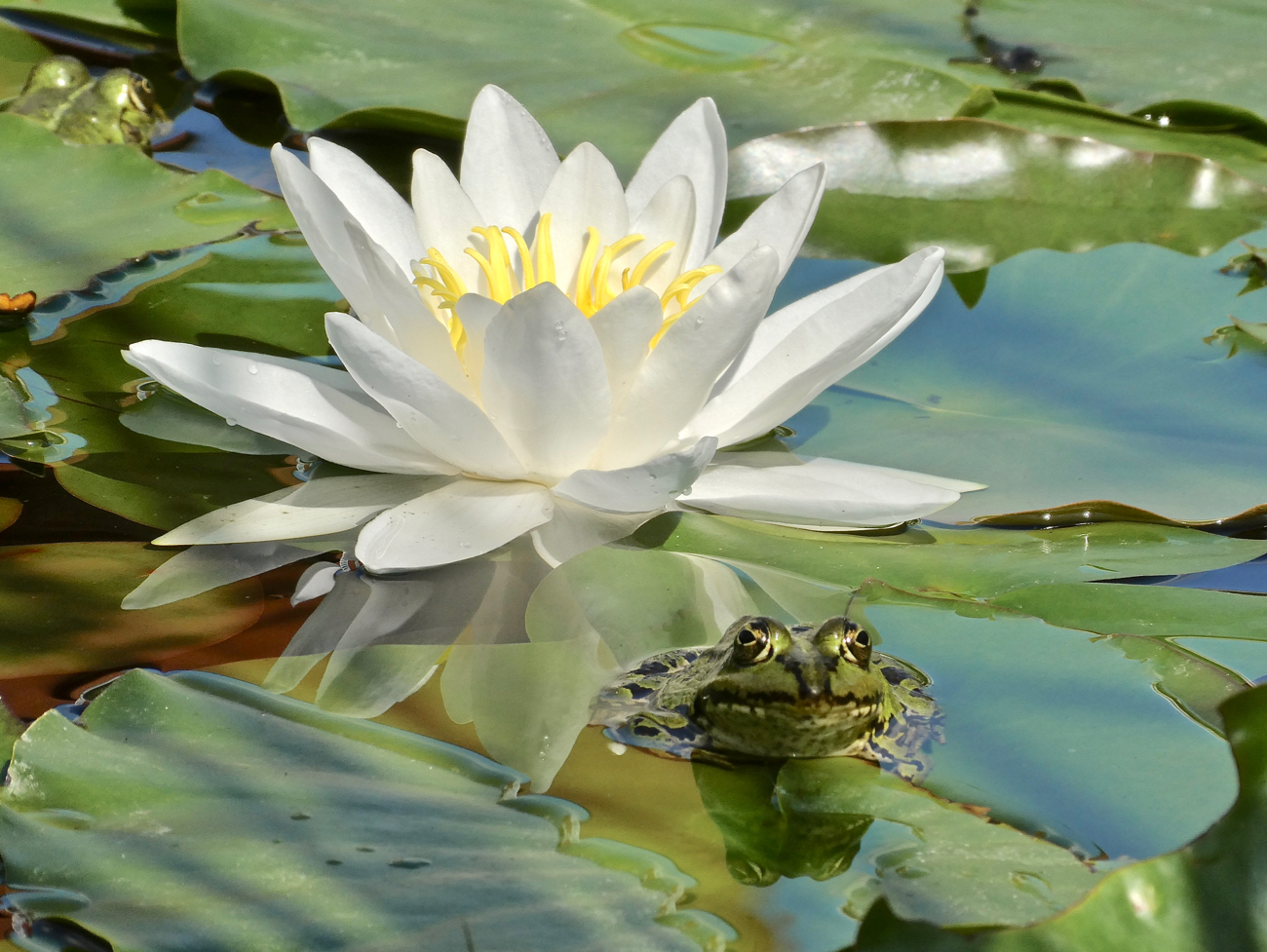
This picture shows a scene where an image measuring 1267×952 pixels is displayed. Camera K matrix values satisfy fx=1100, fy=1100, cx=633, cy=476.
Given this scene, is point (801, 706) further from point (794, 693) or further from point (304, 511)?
point (304, 511)

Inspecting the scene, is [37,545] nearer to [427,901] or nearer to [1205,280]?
[427,901]

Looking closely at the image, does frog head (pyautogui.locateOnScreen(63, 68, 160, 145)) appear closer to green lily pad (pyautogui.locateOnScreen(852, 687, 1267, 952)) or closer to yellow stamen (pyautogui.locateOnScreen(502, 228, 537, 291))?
yellow stamen (pyautogui.locateOnScreen(502, 228, 537, 291))

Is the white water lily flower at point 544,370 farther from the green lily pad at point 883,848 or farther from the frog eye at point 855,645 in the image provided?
the green lily pad at point 883,848

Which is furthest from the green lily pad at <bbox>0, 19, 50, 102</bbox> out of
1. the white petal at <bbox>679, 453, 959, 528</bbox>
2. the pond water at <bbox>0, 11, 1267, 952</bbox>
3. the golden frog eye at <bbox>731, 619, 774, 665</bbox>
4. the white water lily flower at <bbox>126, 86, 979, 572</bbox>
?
the golden frog eye at <bbox>731, 619, 774, 665</bbox>

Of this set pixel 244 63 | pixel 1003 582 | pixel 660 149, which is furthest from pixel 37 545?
pixel 244 63

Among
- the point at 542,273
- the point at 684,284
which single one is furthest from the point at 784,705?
the point at 542,273

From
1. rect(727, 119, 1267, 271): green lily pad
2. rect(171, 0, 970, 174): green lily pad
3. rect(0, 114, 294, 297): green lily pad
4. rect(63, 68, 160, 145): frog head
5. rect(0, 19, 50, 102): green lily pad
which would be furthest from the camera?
rect(0, 19, 50, 102): green lily pad

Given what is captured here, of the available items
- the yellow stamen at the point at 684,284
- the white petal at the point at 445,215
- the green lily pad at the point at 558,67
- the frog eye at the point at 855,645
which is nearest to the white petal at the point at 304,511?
the white petal at the point at 445,215
